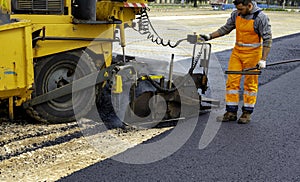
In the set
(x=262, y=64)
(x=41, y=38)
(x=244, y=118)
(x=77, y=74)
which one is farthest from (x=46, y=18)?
(x=244, y=118)

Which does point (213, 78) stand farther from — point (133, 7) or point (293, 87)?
point (133, 7)

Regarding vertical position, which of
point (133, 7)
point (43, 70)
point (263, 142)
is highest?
point (133, 7)

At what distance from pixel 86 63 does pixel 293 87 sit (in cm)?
415

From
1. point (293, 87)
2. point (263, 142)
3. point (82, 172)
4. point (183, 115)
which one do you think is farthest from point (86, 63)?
point (293, 87)

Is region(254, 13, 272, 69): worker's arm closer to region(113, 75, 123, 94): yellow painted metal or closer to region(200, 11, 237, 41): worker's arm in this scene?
region(200, 11, 237, 41): worker's arm

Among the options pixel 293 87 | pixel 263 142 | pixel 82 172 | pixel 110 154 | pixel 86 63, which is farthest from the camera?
pixel 293 87

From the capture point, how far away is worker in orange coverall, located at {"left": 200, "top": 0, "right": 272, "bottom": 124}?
15.9 feet

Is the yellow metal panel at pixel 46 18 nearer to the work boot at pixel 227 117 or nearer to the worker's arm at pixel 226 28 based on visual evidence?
the worker's arm at pixel 226 28

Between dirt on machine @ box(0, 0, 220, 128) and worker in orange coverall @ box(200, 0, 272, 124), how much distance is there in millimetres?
423

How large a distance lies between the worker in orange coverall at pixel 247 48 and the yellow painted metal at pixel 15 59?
2377mm

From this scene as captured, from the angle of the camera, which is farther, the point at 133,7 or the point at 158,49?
the point at 158,49

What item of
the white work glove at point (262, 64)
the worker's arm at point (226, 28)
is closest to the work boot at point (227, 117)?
the white work glove at point (262, 64)

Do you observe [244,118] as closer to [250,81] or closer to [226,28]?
[250,81]

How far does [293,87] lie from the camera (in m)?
7.36
